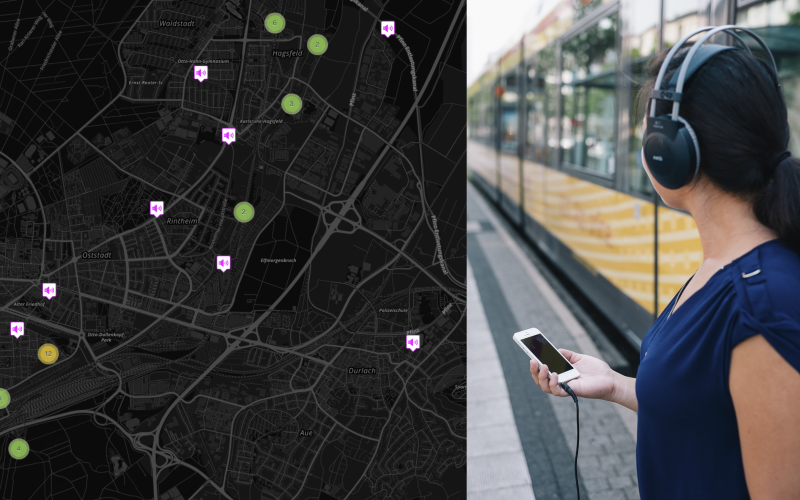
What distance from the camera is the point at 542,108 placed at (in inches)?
372

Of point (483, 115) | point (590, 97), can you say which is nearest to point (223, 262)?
point (590, 97)

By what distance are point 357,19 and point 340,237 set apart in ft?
2.52

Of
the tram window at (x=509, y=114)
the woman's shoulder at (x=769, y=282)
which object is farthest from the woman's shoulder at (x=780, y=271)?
the tram window at (x=509, y=114)

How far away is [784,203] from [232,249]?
1.76 metres

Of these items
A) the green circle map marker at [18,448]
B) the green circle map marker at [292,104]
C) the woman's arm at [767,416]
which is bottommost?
the green circle map marker at [18,448]

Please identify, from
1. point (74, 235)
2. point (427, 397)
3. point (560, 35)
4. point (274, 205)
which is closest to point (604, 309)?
point (560, 35)

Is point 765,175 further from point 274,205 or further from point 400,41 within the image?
point 274,205

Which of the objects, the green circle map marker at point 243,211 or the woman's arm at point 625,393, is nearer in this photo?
the woman's arm at point 625,393

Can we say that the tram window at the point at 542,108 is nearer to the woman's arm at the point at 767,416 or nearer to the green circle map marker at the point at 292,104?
the green circle map marker at the point at 292,104

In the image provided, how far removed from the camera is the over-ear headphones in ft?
4.39

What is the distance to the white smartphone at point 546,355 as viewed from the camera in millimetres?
1868

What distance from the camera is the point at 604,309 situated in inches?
252

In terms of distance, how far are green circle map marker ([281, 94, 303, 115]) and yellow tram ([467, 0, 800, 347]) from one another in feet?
3.74

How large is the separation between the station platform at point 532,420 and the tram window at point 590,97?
63.3 inches
